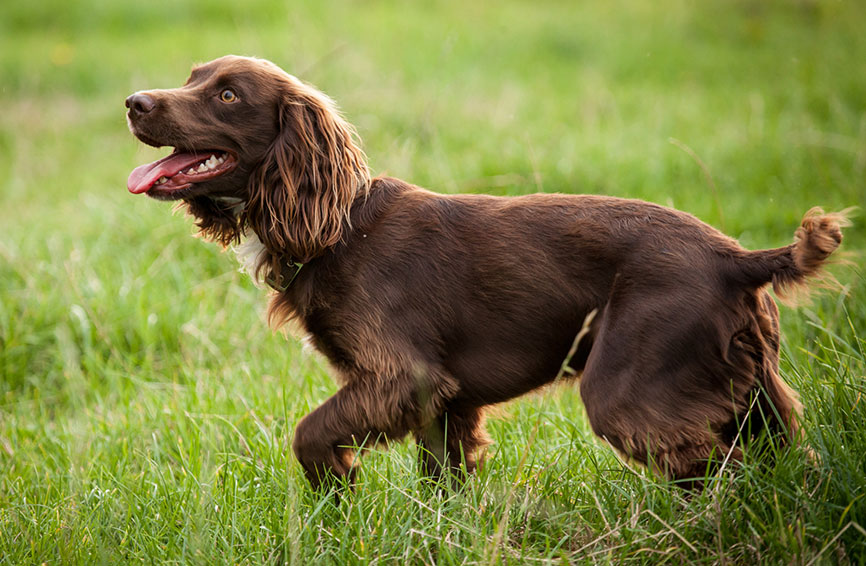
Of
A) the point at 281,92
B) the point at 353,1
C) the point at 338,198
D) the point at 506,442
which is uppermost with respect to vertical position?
the point at 353,1

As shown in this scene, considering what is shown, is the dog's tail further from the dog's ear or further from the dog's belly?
the dog's ear

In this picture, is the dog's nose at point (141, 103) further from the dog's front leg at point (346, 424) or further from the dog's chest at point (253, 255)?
the dog's front leg at point (346, 424)

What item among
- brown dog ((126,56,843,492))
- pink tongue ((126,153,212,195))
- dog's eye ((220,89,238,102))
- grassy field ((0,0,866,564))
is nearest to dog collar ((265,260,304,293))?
brown dog ((126,56,843,492))

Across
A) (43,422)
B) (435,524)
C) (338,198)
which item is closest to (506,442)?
(435,524)

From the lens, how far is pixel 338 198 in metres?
2.80

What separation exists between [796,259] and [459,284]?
102 cm

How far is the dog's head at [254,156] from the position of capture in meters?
2.73

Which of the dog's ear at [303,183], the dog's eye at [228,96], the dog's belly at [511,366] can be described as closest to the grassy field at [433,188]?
the dog's belly at [511,366]

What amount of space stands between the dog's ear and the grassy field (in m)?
0.54

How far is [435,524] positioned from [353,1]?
11.4 metres

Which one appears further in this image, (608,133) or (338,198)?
(608,133)

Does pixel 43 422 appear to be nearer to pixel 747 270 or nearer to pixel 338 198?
pixel 338 198

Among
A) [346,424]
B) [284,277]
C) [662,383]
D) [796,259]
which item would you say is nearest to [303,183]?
[284,277]

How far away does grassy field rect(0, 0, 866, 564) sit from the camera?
2.38 m
